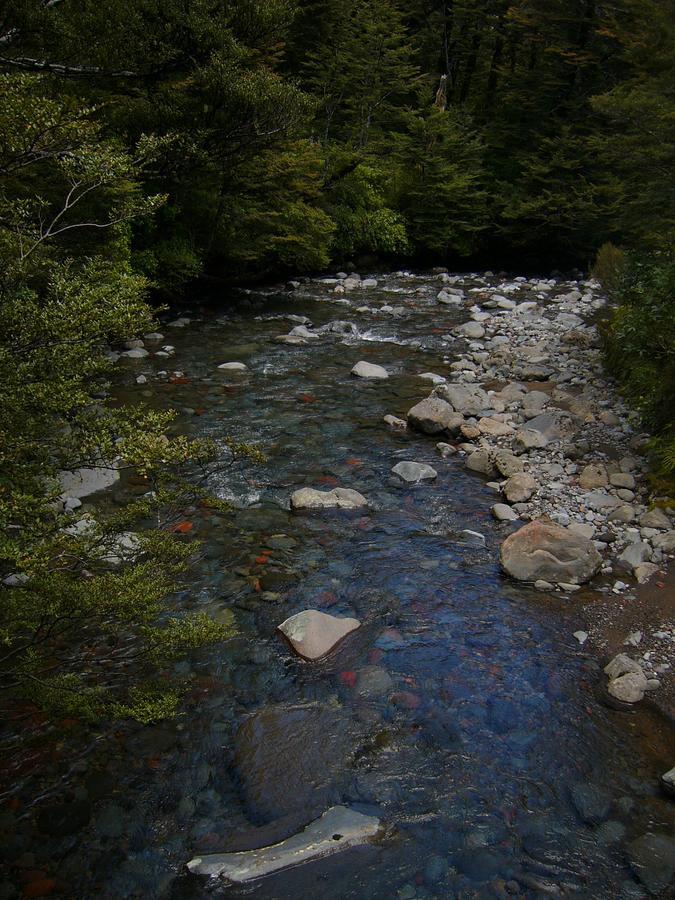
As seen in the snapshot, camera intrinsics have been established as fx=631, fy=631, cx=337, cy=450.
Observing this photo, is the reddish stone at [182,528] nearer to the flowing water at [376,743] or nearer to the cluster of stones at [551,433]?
the flowing water at [376,743]

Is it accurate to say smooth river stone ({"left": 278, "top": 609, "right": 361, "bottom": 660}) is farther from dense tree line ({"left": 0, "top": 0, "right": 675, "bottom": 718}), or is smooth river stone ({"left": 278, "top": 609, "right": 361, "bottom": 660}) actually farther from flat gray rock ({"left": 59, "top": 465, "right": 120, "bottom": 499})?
flat gray rock ({"left": 59, "top": 465, "right": 120, "bottom": 499})

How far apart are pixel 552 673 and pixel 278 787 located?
2.36m

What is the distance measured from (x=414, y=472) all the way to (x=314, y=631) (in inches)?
→ 134

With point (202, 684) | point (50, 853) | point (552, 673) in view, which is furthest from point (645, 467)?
point (50, 853)

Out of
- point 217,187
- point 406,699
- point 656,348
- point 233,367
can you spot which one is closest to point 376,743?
point 406,699

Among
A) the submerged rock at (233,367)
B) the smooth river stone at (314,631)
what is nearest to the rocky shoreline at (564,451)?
the smooth river stone at (314,631)

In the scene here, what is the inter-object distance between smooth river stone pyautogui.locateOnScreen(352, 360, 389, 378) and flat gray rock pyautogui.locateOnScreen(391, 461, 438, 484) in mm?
3704

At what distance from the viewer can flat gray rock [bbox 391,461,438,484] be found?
26.8ft

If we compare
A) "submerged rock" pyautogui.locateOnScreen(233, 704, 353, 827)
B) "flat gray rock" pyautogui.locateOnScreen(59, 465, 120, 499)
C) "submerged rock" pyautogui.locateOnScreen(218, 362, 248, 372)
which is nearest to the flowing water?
"submerged rock" pyautogui.locateOnScreen(233, 704, 353, 827)

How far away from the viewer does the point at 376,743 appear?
4414 millimetres

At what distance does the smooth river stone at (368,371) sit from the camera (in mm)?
11750

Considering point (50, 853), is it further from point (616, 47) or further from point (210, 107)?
point (616, 47)

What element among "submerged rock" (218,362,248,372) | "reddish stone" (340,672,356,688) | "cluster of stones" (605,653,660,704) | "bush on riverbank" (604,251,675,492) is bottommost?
"reddish stone" (340,672,356,688)

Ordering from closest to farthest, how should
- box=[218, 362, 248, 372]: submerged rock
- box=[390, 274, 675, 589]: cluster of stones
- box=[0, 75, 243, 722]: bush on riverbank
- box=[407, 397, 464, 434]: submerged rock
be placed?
box=[0, 75, 243, 722]: bush on riverbank
box=[390, 274, 675, 589]: cluster of stones
box=[407, 397, 464, 434]: submerged rock
box=[218, 362, 248, 372]: submerged rock
